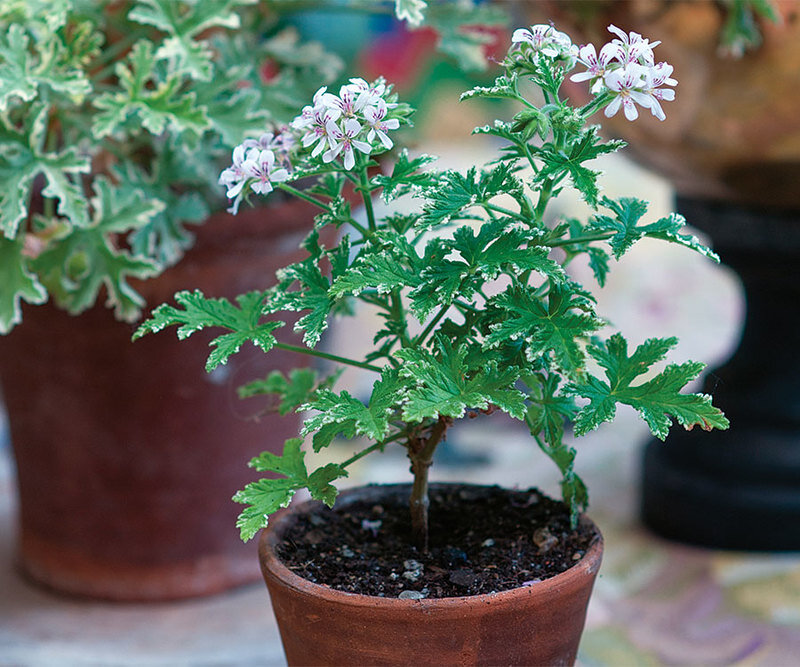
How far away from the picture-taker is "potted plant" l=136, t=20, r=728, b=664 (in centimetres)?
74

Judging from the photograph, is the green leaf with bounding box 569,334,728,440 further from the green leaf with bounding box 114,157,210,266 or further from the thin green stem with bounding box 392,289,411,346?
the green leaf with bounding box 114,157,210,266

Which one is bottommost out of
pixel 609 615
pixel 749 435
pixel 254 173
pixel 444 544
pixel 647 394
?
pixel 609 615

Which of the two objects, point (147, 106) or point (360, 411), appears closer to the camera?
point (360, 411)

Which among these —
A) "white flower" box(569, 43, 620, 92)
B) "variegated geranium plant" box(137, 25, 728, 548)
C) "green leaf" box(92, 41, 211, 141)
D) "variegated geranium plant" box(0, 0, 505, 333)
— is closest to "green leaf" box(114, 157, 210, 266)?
"variegated geranium plant" box(0, 0, 505, 333)

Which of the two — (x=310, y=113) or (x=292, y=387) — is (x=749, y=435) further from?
(x=310, y=113)

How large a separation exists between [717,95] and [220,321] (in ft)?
2.96

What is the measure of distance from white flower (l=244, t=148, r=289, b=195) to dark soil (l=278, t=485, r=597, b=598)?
0.32m

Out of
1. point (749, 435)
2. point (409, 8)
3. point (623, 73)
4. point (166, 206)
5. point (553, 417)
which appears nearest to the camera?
point (623, 73)

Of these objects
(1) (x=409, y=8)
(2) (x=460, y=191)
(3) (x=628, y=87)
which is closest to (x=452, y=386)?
(2) (x=460, y=191)

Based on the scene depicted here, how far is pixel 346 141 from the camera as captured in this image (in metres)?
0.76

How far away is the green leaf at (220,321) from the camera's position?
0.79m

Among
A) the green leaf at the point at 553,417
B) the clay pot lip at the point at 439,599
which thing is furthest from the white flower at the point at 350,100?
the clay pot lip at the point at 439,599

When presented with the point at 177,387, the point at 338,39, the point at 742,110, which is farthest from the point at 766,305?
the point at 338,39

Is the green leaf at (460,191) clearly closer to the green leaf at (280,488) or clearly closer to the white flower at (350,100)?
the white flower at (350,100)
